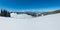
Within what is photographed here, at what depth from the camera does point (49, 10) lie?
1.23m

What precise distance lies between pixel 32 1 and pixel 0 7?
599mm

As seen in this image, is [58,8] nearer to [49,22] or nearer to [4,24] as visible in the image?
[49,22]

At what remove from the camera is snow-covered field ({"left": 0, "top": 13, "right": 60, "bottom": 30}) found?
1.20 m

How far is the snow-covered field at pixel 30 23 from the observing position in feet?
3.93

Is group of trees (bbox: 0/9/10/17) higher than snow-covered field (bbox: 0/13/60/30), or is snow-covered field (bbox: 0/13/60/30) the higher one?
group of trees (bbox: 0/9/10/17)

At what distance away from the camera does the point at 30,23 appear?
4.09 ft

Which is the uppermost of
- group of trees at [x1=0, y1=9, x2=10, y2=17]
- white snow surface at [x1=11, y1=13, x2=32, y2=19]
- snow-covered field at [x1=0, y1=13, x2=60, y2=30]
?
group of trees at [x1=0, y1=9, x2=10, y2=17]

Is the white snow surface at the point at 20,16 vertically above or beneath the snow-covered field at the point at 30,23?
above

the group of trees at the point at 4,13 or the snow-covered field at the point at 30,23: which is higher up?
the group of trees at the point at 4,13

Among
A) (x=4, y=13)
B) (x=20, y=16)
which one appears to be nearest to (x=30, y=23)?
(x=20, y=16)

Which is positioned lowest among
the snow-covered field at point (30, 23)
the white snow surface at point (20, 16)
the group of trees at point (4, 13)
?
the snow-covered field at point (30, 23)

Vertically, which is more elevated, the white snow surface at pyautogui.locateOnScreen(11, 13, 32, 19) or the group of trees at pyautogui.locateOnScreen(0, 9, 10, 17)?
the group of trees at pyautogui.locateOnScreen(0, 9, 10, 17)

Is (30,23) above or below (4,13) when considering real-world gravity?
below

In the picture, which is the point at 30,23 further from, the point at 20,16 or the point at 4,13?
the point at 4,13
